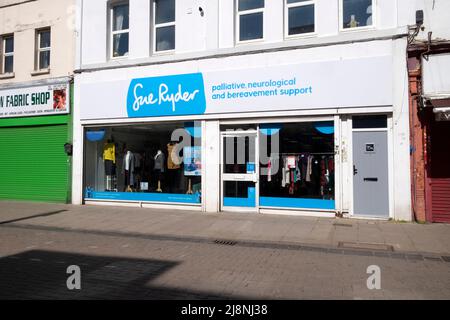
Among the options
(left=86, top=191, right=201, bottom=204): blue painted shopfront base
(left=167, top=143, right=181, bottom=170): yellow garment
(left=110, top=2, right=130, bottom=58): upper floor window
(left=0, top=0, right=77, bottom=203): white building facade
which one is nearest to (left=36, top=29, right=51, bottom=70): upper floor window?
(left=0, top=0, right=77, bottom=203): white building facade

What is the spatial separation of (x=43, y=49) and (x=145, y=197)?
299 inches

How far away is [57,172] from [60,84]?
329 centimetres

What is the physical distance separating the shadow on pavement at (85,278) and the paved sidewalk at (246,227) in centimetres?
222

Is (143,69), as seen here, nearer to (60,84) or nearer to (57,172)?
(60,84)

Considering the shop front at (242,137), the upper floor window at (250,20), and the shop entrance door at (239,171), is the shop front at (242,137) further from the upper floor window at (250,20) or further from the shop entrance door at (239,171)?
the upper floor window at (250,20)

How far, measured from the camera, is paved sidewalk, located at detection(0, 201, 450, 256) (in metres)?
8.09

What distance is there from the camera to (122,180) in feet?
45.9

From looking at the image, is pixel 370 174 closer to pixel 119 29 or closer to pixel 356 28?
pixel 356 28

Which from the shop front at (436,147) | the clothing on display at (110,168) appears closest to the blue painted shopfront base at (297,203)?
the shop front at (436,147)

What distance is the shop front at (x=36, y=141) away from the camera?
14609mm

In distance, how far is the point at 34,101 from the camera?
15.1 meters

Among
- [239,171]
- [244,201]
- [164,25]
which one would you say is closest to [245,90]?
[239,171]

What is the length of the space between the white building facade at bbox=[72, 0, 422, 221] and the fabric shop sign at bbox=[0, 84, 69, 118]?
2.58 ft
